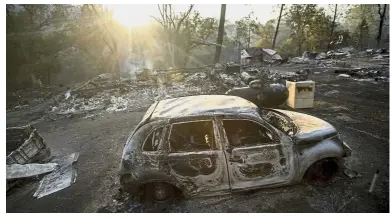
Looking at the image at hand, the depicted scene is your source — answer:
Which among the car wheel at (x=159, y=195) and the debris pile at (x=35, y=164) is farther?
the debris pile at (x=35, y=164)

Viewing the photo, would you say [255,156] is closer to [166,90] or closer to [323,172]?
[323,172]

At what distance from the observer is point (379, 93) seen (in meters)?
8.91

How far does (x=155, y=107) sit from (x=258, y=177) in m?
1.92

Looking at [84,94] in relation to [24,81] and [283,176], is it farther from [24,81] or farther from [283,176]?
[283,176]

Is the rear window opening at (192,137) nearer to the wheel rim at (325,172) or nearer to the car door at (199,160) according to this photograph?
the car door at (199,160)

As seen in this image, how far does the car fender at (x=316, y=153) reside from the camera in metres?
3.65

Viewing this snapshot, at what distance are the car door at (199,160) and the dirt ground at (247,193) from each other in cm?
38

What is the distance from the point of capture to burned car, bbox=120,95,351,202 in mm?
3471

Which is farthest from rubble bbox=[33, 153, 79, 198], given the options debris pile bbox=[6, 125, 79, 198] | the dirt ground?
the dirt ground

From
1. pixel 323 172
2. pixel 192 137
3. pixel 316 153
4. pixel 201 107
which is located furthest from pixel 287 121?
pixel 192 137

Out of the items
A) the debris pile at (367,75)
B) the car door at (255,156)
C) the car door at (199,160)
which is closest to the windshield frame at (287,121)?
the car door at (255,156)

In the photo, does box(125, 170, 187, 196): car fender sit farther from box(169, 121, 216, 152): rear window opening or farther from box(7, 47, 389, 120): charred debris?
box(7, 47, 389, 120): charred debris

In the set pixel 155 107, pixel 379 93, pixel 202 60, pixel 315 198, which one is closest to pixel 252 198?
pixel 315 198

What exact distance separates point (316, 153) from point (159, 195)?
2.33 metres
